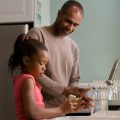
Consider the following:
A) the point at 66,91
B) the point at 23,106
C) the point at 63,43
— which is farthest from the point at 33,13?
the point at 23,106

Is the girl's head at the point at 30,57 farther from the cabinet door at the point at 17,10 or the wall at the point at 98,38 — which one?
the wall at the point at 98,38

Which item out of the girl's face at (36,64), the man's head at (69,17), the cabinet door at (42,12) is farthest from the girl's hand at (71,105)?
the cabinet door at (42,12)

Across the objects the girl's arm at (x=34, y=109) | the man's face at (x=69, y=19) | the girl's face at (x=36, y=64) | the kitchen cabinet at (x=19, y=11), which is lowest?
the girl's arm at (x=34, y=109)

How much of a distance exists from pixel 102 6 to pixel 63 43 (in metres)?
1.37

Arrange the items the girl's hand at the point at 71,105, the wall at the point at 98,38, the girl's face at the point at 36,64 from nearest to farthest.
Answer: the girl's hand at the point at 71,105, the girl's face at the point at 36,64, the wall at the point at 98,38

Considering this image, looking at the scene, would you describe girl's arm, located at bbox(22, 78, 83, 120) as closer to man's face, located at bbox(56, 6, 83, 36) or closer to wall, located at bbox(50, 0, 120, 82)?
man's face, located at bbox(56, 6, 83, 36)

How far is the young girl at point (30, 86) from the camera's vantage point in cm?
109

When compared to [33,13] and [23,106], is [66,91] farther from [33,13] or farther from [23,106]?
[33,13]

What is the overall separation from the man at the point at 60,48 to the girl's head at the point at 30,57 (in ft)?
1.34

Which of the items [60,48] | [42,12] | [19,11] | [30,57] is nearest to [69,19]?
[60,48]

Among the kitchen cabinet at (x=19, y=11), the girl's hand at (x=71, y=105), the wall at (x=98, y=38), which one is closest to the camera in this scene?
the girl's hand at (x=71, y=105)

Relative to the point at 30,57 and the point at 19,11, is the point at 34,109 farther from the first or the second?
the point at 19,11

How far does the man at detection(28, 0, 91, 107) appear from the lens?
1.76 meters

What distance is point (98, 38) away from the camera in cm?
310
